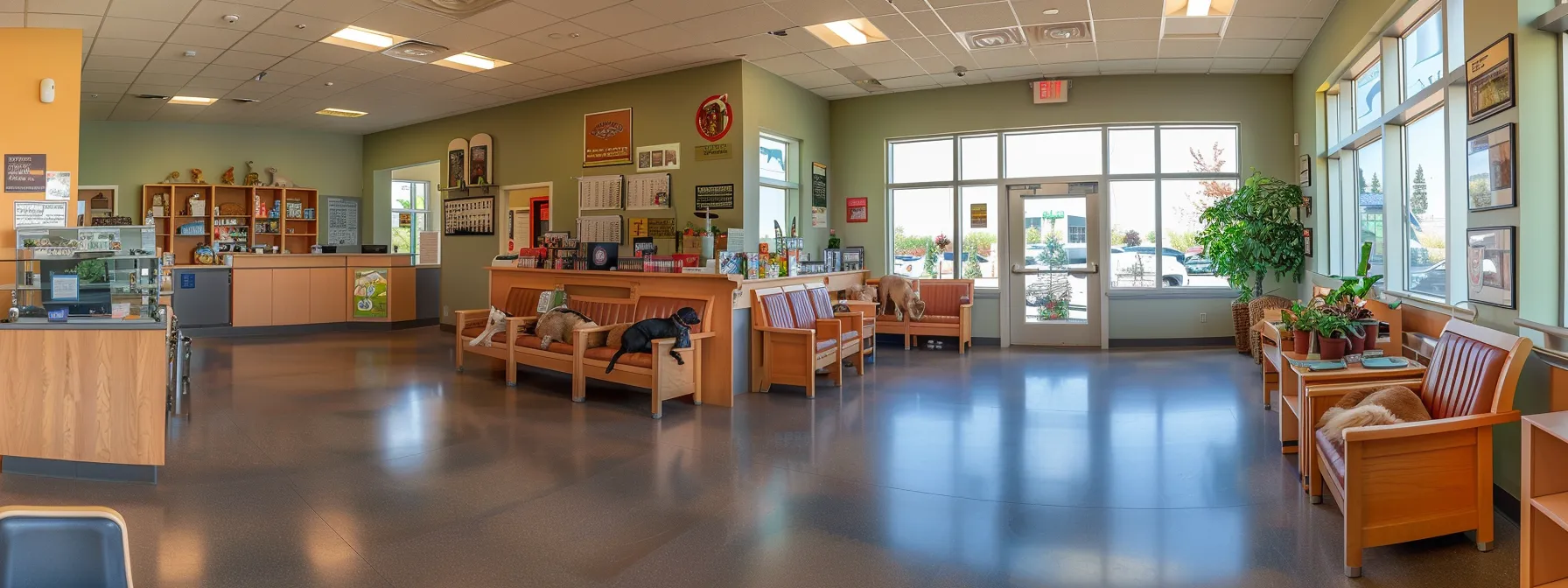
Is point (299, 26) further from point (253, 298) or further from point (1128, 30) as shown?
point (1128, 30)

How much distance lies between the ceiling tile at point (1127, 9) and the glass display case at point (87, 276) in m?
6.75

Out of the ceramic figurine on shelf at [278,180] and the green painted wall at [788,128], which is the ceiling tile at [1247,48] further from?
the ceramic figurine on shelf at [278,180]

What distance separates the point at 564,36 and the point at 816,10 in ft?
7.84

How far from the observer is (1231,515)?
3352 mm

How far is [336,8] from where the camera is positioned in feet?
21.0

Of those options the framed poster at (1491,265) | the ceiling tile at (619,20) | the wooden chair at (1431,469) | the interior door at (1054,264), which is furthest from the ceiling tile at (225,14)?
the framed poster at (1491,265)

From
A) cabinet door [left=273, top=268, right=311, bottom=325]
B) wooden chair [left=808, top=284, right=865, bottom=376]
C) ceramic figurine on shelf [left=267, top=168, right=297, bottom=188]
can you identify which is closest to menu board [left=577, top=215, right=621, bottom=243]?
wooden chair [left=808, top=284, right=865, bottom=376]

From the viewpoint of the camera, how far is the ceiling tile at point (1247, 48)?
741cm

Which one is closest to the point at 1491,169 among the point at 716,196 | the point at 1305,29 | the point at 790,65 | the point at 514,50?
the point at 1305,29

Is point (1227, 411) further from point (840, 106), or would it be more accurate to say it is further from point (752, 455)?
point (840, 106)

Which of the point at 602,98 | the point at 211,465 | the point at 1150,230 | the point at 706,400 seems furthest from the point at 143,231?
the point at 1150,230

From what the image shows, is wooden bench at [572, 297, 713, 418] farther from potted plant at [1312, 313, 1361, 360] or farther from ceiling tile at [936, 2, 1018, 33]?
potted plant at [1312, 313, 1361, 360]

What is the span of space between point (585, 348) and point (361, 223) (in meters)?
8.97

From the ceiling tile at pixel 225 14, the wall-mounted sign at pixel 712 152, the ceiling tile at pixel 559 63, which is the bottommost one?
the wall-mounted sign at pixel 712 152
